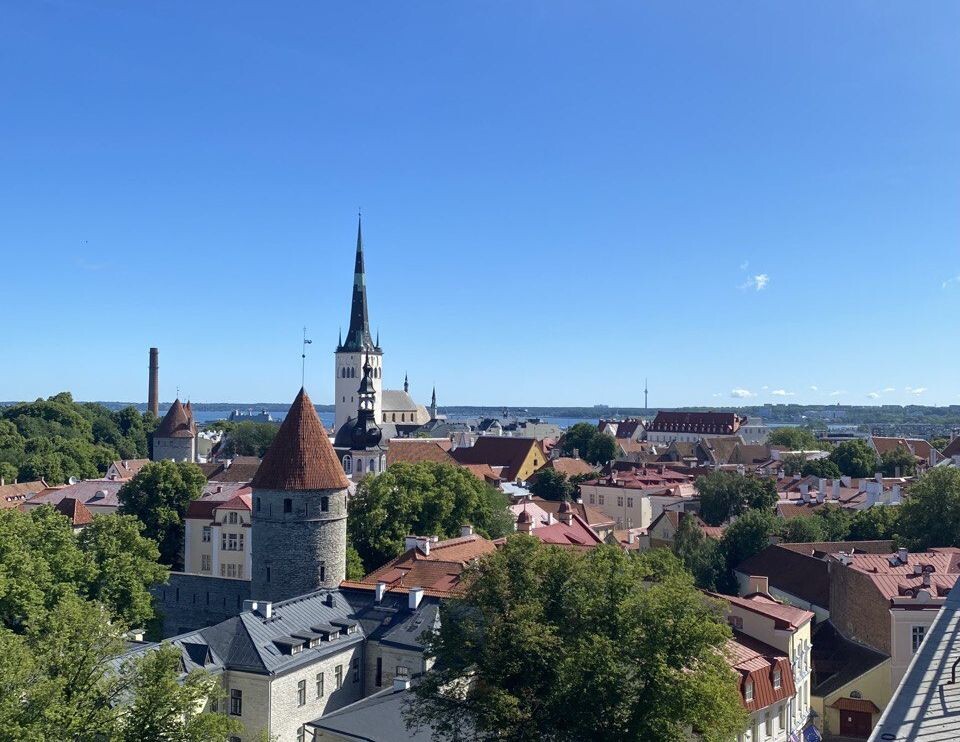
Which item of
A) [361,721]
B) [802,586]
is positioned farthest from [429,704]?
[802,586]

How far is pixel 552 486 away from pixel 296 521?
150 feet

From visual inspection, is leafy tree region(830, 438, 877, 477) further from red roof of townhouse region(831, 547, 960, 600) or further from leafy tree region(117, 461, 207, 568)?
leafy tree region(117, 461, 207, 568)

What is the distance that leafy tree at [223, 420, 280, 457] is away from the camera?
370 ft

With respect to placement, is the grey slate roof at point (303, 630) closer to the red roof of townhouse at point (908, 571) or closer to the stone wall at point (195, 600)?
the stone wall at point (195, 600)

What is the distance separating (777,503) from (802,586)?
20225mm

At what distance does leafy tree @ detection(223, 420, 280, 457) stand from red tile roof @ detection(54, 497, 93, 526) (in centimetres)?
5119

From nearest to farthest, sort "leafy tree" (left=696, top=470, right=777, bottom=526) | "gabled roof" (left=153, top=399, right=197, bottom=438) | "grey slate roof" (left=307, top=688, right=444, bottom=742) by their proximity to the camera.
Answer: "grey slate roof" (left=307, top=688, right=444, bottom=742), "leafy tree" (left=696, top=470, right=777, bottom=526), "gabled roof" (left=153, top=399, right=197, bottom=438)

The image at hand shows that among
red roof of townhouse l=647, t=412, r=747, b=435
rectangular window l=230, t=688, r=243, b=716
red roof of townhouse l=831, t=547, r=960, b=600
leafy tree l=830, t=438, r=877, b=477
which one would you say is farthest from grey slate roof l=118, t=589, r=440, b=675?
red roof of townhouse l=647, t=412, r=747, b=435

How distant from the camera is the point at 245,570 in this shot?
47031 millimetres

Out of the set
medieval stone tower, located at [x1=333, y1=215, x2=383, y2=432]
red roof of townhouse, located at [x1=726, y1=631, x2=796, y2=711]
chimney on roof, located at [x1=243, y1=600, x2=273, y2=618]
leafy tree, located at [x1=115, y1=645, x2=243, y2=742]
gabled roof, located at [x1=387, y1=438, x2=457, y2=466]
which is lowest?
red roof of townhouse, located at [x1=726, y1=631, x2=796, y2=711]

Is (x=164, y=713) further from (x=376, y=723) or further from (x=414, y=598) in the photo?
(x=414, y=598)

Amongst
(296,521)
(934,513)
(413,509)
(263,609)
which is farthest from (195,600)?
(934,513)

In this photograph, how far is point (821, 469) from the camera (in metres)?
79.4

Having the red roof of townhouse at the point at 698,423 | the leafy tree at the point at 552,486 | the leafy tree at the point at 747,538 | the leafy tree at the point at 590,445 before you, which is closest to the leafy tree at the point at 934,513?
the leafy tree at the point at 747,538
